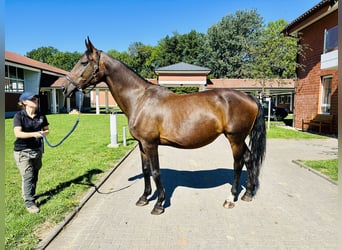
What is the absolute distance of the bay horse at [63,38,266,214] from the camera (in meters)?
3.30

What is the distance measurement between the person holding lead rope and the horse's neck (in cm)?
111

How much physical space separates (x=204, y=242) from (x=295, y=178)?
3.33 meters

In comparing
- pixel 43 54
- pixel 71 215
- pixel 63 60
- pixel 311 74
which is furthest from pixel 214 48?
pixel 43 54

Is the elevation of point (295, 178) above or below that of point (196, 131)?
below

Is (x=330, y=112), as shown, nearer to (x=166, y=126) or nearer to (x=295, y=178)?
(x=295, y=178)

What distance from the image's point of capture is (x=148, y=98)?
11.2 feet

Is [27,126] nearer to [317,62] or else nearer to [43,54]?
[317,62]

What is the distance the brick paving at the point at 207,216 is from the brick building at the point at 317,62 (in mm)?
7625

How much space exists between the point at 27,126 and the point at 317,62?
14.0 m

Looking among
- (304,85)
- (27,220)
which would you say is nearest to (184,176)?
(27,220)

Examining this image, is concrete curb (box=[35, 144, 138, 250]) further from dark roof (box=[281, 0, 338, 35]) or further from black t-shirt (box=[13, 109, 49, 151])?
dark roof (box=[281, 0, 338, 35])

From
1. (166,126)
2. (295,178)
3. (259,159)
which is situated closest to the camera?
(166,126)

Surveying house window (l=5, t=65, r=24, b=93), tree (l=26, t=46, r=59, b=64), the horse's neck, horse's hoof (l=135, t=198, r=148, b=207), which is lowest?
horse's hoof (l=135, t=198, r=148, b=207)

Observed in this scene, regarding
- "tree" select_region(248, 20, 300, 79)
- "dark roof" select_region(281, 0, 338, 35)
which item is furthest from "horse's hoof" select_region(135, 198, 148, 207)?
"tree" select_region(248, 20, 300, 79)
